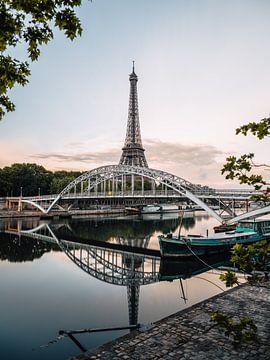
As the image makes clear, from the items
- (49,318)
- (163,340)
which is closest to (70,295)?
(49,318)

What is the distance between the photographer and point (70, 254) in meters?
22.5

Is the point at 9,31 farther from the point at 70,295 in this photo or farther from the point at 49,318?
the point at 70,295

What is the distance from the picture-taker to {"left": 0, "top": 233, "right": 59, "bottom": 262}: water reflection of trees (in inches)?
815

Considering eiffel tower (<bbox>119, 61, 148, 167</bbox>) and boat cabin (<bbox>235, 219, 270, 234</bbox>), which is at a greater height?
eiffel tower (<bbox>119, 61, 148, 167</bbox>)

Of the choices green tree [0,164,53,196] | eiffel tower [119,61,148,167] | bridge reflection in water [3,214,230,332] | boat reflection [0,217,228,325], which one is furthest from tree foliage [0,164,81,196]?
bridge reflection in water [3,214,230,332]

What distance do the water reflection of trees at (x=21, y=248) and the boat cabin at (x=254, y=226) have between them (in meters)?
14.9

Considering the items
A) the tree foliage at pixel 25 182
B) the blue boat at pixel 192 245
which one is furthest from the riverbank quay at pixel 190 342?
the tree foliage at pixel 25 182

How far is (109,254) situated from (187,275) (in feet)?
28.2

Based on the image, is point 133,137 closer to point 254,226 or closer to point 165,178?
point 165,178

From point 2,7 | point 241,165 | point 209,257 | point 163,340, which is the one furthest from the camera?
point 209,257

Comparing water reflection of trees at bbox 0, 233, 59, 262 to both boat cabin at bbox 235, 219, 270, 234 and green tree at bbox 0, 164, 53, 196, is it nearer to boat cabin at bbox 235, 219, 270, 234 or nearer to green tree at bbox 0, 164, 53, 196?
boat cabin at bbox 235, 219, 270, 234

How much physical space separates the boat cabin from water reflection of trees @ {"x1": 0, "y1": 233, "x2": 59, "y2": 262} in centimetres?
1490

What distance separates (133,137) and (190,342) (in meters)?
76.6

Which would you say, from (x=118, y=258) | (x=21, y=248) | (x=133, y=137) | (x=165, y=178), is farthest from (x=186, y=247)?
(x=133, y=137)
